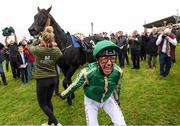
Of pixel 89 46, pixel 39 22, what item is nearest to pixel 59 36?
pixel 39 22

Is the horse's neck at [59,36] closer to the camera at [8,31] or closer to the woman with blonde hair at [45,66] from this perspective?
the woman with blonde hair at [45,66]

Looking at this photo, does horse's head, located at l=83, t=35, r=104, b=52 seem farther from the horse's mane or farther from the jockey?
the jockey

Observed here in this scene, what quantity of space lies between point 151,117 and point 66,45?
3238 mm

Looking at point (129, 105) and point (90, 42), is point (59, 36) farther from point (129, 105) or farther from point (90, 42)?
point (129, 105)

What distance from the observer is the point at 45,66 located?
6898mm

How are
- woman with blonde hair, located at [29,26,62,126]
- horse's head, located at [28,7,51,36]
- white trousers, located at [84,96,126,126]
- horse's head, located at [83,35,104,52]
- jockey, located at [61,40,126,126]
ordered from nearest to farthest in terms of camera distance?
jockey, located at [61,40,126,126]
white trousers, located at [84,96,126,126]
woman with blonde hair, located at [29,26,62,126]
horse's head, located at [28,7,51,36]
horse's head, located at [83,35,104,52]

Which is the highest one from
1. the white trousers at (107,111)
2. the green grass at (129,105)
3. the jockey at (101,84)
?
the jockey at (101,84)

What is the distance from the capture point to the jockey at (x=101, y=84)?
478 centimetres

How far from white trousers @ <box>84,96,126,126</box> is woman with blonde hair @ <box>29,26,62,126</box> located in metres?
1.84

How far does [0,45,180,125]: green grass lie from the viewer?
803cm

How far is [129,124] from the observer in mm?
7602

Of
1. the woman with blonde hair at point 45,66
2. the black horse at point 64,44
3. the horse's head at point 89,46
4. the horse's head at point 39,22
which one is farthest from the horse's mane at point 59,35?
the woman with blonde hair at point 45,66

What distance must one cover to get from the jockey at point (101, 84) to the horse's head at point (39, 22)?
4126 millimetres

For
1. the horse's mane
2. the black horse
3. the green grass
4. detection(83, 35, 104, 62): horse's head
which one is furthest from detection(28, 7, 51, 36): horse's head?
the green grass
